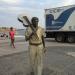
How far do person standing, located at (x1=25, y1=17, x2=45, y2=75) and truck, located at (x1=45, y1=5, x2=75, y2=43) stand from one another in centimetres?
2226

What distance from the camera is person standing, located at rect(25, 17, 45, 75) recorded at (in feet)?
28.3

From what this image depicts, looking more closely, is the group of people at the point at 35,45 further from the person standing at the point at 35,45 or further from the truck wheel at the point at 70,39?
the truck wheel at the point at 70,39

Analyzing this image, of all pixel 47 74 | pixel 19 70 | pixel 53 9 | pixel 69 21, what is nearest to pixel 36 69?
pixel 47 74

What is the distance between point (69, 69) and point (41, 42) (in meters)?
2.84

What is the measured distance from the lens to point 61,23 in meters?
32.1

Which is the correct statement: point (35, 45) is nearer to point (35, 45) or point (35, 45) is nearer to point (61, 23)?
point (35, 45)

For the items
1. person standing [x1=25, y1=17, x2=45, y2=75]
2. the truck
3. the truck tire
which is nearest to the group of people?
person standing [x1=25, y1=17, x2=45, y2=75]

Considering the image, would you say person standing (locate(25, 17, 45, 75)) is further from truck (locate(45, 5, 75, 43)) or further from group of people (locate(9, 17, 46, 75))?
truck (locate(45, 5, 75, 43))

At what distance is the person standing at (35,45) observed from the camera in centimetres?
862

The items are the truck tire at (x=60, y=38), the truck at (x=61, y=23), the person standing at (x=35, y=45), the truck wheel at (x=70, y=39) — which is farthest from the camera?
the truck tire at (x=60, y=38)

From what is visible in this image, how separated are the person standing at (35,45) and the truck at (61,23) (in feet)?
73.0

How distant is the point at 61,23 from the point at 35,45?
932 inches

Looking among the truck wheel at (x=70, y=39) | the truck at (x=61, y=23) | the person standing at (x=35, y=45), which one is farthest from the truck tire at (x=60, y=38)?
the person standing at (x=35, y=45)

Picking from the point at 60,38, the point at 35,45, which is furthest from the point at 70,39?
the point at 35,45
